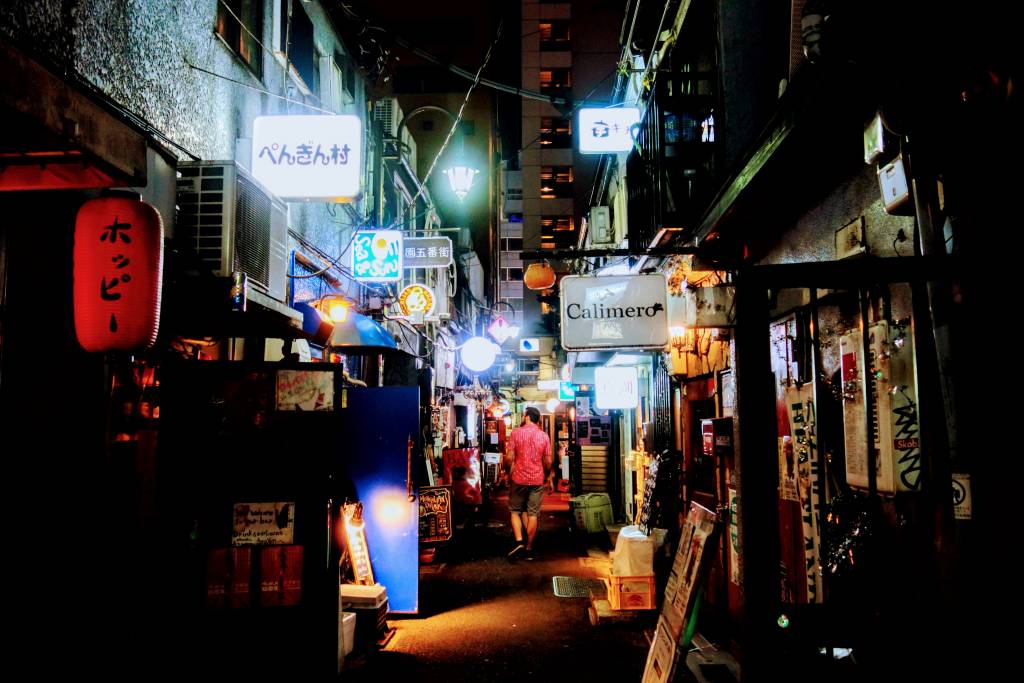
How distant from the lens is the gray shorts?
15.0 metres

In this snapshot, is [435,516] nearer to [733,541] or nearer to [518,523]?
[518,523]

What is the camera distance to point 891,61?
398 centimetres

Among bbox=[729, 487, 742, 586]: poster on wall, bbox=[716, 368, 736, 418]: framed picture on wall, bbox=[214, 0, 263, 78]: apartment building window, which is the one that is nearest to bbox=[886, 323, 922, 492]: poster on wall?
bbox=[729, 487, 742, 586]: poster on wall

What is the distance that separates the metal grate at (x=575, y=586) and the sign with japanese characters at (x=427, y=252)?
27.1 ft

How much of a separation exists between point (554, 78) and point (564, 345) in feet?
192

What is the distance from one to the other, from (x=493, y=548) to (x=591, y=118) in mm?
10739

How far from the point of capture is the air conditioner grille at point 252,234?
7.75 metres

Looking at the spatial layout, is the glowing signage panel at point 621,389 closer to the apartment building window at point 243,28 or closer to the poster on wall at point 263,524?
the apartment building window at point 243,28

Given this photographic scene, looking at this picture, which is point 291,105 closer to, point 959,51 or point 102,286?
point 102,286

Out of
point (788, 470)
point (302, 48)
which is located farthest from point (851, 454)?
point (302, 48)

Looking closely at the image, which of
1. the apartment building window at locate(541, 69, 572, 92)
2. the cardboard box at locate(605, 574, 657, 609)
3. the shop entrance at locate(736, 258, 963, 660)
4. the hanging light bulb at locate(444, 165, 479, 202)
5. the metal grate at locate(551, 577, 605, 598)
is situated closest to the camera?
the shop entrance at locate(736, 258, 963, 660)

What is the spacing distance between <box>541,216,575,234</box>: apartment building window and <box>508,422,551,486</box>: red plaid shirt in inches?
1853

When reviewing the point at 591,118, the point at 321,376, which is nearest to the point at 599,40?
the point at 591,118

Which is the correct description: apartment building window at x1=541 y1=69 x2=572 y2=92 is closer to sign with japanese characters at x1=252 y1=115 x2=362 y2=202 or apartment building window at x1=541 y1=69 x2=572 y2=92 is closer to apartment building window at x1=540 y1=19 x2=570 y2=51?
apartment building window at x1=540 y1=19 x2=570 y2=51
